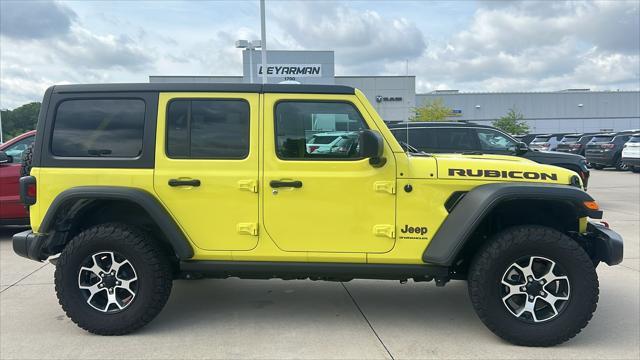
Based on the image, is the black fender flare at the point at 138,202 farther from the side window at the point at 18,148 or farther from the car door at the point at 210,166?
the side window at the point at 18,148

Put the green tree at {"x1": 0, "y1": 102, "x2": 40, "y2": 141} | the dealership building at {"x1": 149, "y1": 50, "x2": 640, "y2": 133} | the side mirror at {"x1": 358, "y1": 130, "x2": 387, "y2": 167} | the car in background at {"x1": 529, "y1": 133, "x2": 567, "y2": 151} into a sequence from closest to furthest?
the side mirror at {"x1": 358, "y1": 130, "x2": 387, "y2": 167} < the car in background at {"x1": 529, "y1": 133, "x2": 567, "y2": 151} < the dealership building at {"x1": 149, "y1": 50, "x2": 640, "y2": 133} < the green tree at {"x1": 0, "y1": 102, "x2": 40, "y2": 141}

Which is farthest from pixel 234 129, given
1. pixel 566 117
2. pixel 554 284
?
pixel 566 117

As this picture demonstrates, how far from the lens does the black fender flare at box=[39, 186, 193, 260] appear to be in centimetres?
→ 368

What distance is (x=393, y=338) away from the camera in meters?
3.79

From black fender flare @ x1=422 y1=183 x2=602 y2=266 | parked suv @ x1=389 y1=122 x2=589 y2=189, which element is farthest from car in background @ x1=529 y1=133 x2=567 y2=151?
black fender flare @ x1=422 y1=183 x2=602 y2=266

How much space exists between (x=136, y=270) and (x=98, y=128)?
1.16m

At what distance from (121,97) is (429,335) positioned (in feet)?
10.1

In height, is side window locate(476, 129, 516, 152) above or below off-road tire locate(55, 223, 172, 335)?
above

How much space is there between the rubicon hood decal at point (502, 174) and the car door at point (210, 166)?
1.54 m

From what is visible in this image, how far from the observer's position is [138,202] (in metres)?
3.67

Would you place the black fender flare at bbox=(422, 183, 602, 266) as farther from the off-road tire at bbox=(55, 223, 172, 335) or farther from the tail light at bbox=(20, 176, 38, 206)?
the tail light at bbox=(20, 176, 38, 206)

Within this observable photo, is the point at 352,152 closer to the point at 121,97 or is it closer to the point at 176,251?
the point at 176,251

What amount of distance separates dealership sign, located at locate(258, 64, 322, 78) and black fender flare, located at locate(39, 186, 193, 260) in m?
23.4

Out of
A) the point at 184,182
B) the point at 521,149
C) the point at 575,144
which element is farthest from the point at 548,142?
the point at 184,182
